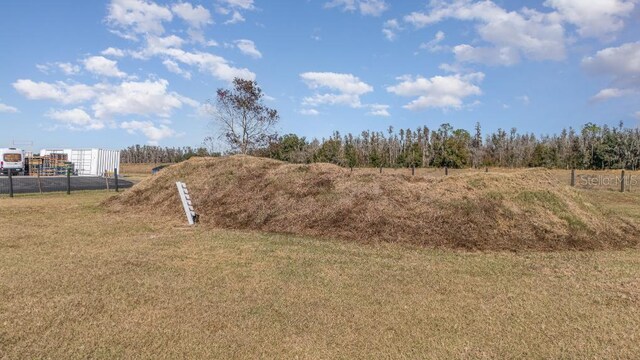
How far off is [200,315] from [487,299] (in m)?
3.24

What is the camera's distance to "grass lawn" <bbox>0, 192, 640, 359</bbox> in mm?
3643

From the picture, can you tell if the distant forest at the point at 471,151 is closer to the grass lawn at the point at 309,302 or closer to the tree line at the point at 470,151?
the tree line at the point at 470,151

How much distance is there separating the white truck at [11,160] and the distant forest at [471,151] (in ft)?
77.7

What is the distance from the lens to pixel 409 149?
6888cm

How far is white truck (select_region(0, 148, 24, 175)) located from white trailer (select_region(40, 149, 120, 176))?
572 centimetres

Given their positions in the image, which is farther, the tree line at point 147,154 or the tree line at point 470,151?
the tree line at point 147,154

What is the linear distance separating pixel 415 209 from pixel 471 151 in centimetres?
6638

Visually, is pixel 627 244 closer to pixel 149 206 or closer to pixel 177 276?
pixel 177 276

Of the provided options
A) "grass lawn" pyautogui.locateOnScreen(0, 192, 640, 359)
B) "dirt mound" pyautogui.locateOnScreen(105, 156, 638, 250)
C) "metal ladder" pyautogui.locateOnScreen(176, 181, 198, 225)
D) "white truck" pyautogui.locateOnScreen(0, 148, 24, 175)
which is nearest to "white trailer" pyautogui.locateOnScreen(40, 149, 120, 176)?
"white truck" pyautogui.locateOnScreen(0, 148, 24, 175)

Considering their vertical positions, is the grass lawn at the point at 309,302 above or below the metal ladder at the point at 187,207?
below

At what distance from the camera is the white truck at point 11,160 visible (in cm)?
3556

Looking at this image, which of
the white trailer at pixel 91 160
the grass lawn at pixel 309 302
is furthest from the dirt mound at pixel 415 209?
the white trailer at pixel 91 160

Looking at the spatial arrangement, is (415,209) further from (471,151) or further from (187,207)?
(471,151)

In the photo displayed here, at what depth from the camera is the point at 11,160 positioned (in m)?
36.0
